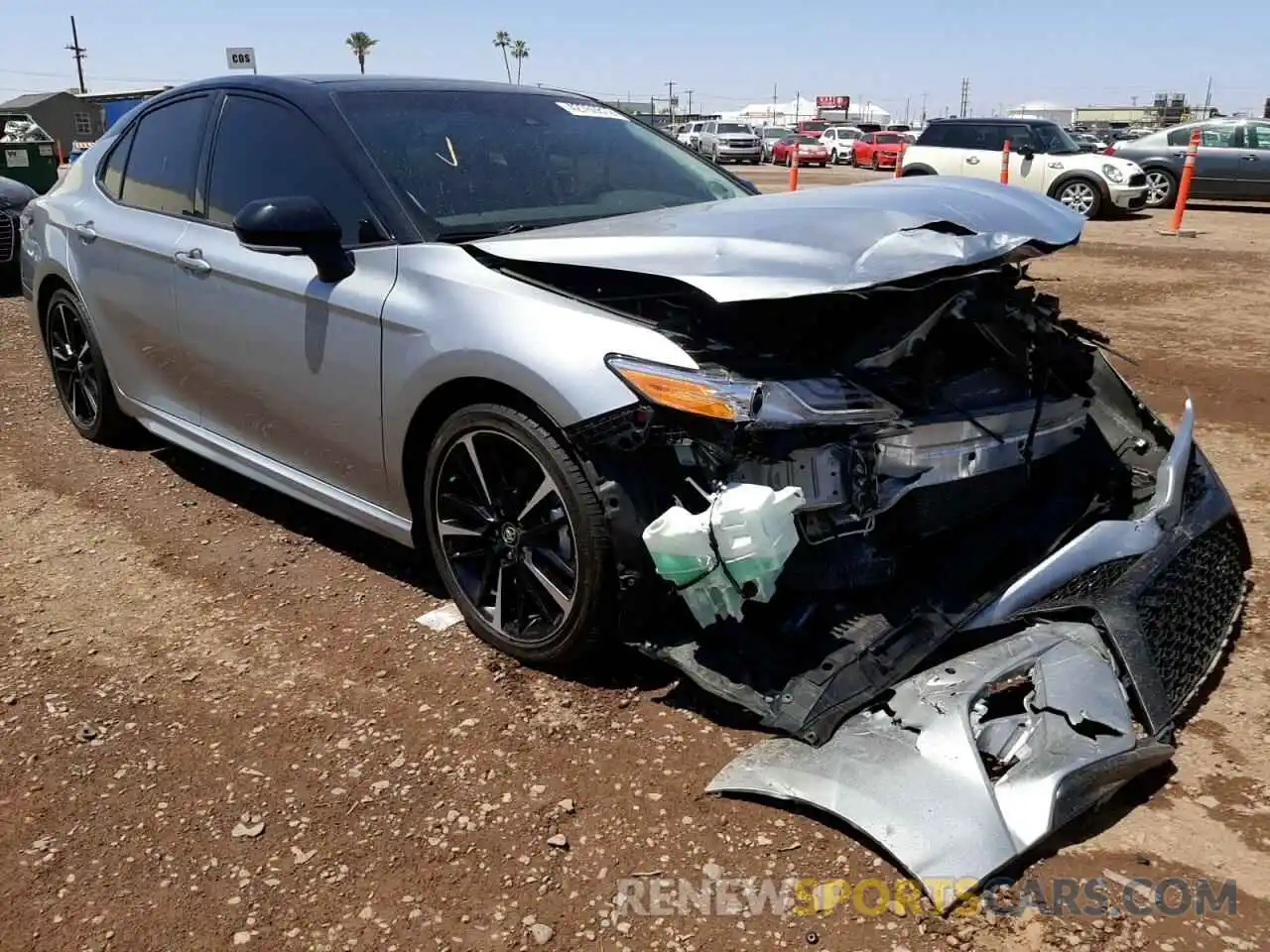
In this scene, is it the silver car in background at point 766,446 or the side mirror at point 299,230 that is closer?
the silver car in background at point 766,446

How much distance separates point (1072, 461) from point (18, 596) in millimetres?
3618

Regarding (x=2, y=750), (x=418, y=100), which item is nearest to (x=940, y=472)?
(x=418, y=100)

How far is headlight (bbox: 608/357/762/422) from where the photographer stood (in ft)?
8.22

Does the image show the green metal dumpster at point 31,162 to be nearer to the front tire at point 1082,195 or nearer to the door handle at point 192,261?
the door handle at point 192,261

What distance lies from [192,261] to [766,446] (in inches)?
96.3

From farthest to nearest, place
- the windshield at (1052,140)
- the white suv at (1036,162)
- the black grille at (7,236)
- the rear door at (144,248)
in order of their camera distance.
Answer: the windshield at (1052,140), the white suv at (1036,162), the black grille at (7,236), the rear door at (144,248)

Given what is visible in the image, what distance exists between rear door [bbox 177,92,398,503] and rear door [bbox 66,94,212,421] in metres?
0.16

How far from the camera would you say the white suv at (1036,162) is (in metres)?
16.2

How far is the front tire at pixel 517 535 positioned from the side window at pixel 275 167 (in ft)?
2.62

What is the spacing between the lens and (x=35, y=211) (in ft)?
16.9

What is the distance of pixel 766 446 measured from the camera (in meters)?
2.58

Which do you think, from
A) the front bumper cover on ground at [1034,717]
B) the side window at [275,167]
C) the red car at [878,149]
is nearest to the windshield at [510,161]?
the side window at [275,167]
